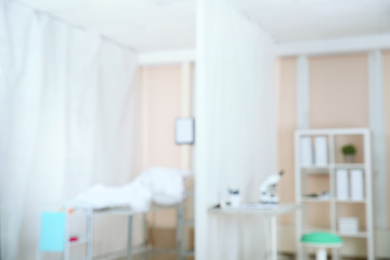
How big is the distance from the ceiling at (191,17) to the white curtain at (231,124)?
30cm

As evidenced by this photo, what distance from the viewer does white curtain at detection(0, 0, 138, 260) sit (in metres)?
4.72

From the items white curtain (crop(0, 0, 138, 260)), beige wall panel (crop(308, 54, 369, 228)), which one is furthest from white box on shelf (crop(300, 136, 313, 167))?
white curtain (crop(0, 0, 138, 260))

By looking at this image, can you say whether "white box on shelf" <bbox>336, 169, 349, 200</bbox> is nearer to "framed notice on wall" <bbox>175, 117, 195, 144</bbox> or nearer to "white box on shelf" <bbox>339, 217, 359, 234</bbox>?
"white box on shelf" <bbox>339, 217, 359, 234</bbox>

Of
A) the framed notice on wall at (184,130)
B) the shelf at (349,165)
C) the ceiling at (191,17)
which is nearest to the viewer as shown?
the ceiling at (191,17)

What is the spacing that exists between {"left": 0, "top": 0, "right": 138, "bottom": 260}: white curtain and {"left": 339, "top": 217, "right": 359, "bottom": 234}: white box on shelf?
268 centimetres

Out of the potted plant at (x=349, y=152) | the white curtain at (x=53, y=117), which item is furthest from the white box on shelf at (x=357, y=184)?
the white curtain at (x=53, y=117)

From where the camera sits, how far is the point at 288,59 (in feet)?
21.9

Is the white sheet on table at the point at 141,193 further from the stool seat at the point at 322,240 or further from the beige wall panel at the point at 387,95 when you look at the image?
the beige wall panel at the point at 387,95

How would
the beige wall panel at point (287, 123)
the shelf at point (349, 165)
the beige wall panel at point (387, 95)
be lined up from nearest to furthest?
1. the shelf at point (349, 165)
2. the beige wall panel at point (387, 95)
3. the beige wall panel at point (287, 123)

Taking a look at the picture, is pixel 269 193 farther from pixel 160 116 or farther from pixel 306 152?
pixel 160 116

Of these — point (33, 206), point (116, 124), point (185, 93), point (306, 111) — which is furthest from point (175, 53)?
point (33, 206)

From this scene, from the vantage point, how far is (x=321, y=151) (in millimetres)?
5980

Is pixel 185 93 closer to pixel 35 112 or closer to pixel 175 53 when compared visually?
pixel 175 53

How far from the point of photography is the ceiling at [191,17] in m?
4.94
